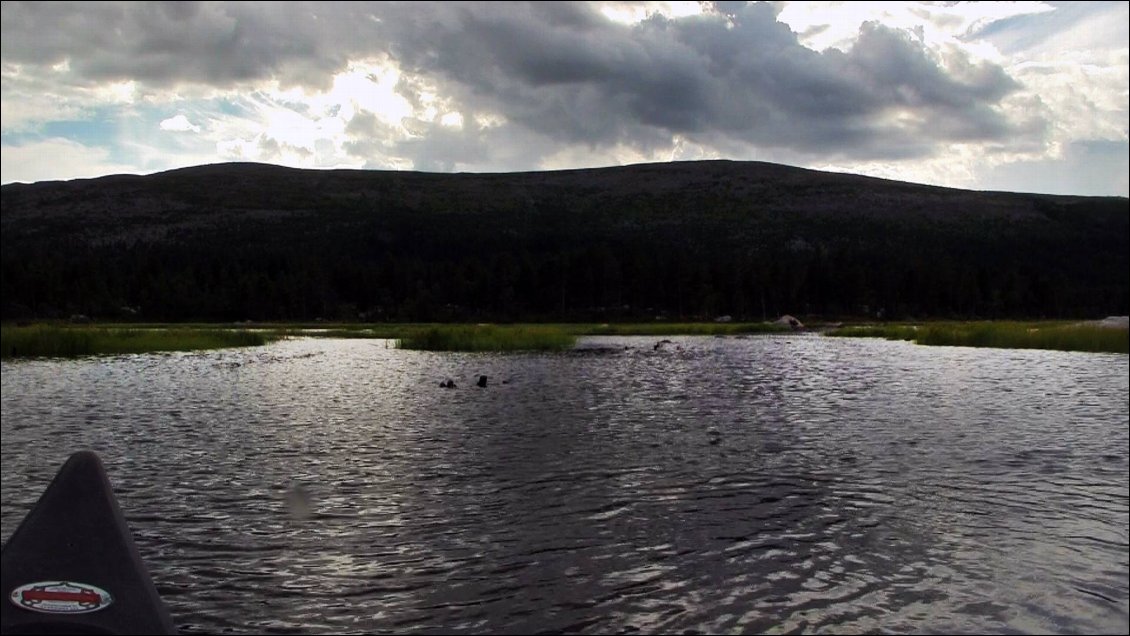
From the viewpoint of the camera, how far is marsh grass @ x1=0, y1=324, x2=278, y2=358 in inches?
1622

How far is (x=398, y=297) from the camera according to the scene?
455 feet

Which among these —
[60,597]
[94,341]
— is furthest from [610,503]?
[94,341]

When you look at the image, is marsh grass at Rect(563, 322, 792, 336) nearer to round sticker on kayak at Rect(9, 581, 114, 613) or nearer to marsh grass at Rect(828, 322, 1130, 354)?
marsh grass at Rect(828, 322, 1130, 354)

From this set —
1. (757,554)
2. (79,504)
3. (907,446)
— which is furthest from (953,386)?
(79,504)

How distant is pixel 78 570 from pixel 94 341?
48.7m

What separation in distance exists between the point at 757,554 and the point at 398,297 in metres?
130

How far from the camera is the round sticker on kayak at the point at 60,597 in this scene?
7148 millimetres

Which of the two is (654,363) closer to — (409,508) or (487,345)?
(487,345)

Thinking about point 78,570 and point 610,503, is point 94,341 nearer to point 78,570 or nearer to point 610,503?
point 610,503

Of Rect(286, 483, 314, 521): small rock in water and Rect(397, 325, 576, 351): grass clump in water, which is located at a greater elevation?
Rect(397, 325, 576, 351): grass clump in water

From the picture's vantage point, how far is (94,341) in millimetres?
50125

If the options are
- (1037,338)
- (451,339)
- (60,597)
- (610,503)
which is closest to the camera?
(60,597)

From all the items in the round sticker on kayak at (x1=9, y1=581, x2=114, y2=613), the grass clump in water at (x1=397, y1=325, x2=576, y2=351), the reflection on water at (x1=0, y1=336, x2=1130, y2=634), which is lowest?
the reflection on water at (x1=0, y1=336, x2=1130, y2=634)

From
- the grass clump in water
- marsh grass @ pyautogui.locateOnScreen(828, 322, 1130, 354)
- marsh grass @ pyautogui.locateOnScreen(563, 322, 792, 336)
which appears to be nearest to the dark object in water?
the grass clump in water
